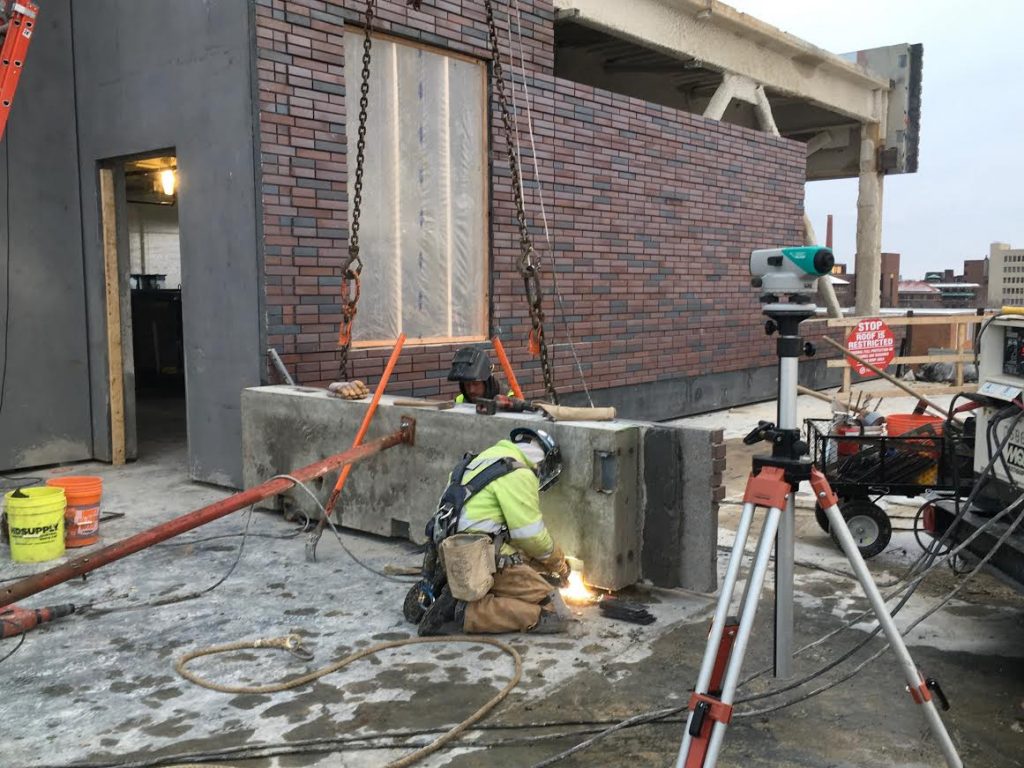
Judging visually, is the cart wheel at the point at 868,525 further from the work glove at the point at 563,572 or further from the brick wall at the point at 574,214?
the brick wall at the point at 574,214

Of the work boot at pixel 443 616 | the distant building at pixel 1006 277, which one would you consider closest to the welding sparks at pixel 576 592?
the work boot at pixel 443 616

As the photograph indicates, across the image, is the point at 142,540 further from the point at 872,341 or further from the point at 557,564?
the point at 872,341

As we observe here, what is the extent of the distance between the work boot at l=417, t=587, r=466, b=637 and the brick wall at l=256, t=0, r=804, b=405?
3625 millimetres

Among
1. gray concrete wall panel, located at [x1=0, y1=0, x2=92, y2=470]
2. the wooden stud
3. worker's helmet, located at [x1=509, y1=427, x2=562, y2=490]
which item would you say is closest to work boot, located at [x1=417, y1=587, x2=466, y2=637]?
worker's helmet, located at [x1=509, y1=427, x2=562, y2=490]

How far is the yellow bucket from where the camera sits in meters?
5.78

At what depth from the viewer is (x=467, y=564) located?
173 inches

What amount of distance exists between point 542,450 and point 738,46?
Answer: 388 inches

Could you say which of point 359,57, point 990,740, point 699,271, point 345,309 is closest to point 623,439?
point 990,740

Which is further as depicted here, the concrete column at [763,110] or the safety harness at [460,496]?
the concrete column at [763,110]

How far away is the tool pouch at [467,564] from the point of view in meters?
4.39

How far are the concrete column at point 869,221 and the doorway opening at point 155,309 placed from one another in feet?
38.5

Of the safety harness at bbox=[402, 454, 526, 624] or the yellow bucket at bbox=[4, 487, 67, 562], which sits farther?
the yellow bucket at bbox=[4, 487, 67, 562]

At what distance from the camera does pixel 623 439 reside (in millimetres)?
5137

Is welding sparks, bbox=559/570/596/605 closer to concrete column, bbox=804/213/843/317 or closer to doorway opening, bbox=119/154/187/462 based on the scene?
doorway opening, bbox=119/154/187/462
